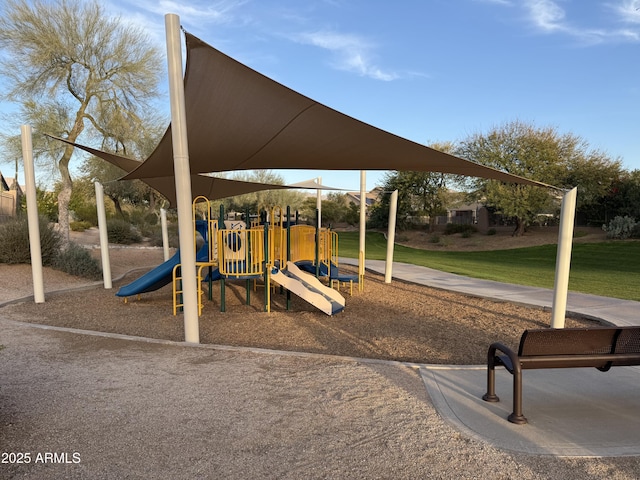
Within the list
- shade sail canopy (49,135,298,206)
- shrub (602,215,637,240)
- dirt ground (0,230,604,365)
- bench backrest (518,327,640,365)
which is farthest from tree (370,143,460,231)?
bench backrest (518,327,640,365)

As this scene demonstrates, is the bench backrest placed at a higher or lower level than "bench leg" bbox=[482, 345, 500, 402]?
higher

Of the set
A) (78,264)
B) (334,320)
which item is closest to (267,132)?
(334,320)

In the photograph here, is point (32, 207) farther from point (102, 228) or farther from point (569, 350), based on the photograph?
point (569, 350)

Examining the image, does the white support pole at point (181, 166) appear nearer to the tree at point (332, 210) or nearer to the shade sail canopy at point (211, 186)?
the shade sail canopy at point (211, 186)

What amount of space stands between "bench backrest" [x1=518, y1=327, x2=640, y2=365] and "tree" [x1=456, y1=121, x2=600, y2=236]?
2821cm

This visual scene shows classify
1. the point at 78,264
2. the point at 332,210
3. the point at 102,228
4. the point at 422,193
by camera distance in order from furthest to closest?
the point at 332,210, the point at 422,193, the point at 78,264, the point at 102,228

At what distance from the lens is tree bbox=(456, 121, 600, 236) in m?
29.9

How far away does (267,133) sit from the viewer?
6.00 m

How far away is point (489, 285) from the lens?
34.3 ft

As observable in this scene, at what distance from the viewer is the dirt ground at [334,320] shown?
5711mm

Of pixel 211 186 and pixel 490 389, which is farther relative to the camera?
pixel 211 186

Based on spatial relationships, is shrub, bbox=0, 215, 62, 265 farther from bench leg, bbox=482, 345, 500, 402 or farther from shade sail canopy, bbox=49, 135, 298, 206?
bench leg, bbox=482, 345, 500, 402

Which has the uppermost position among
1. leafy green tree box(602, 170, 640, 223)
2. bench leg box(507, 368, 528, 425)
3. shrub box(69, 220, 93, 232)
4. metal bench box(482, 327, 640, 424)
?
leafy green tree box(602, 170, 640, 223)

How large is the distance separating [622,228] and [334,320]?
25.3 meters
